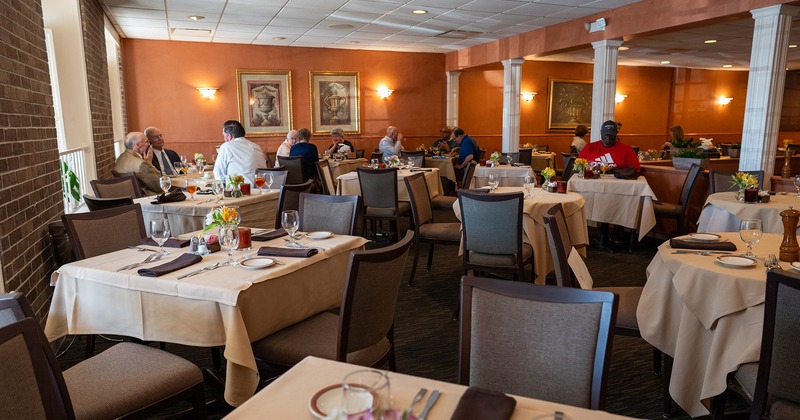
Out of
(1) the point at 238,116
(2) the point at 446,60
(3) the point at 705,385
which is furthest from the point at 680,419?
(2) the point at 446,60

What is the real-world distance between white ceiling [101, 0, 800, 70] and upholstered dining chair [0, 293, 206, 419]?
6.09 m

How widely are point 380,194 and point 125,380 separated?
398cm

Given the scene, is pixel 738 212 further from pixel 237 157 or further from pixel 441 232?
pixel 237 157

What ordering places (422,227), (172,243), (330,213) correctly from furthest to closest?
(422,227)
(330,213)
(172,243)

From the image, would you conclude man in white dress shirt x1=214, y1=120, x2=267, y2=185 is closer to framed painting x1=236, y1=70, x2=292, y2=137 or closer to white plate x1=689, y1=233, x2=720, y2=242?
white plate x1=689, y1=233, x2=720, y2=242

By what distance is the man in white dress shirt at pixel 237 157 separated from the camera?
18.6ft

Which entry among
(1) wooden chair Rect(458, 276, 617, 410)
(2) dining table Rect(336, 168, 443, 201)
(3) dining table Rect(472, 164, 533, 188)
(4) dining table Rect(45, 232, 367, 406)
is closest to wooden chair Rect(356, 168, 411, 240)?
(2) dining table Rect(336, 168, 443, 201)

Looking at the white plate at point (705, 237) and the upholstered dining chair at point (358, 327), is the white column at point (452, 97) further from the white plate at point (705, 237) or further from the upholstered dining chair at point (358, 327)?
the upholstered dining chair at point (358, 327)

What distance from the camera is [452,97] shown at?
12.8 m

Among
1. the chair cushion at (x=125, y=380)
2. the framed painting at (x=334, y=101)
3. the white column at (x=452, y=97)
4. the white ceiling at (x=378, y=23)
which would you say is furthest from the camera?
→ the white column at (x=452, y=97)

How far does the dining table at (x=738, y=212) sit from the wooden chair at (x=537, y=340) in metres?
3.19

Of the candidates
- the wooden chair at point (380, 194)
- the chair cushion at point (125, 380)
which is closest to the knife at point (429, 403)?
the chair cushion at point (125, 380)

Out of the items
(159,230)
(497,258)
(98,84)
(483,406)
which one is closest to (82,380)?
(159,230)

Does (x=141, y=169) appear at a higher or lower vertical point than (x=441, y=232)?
higher
